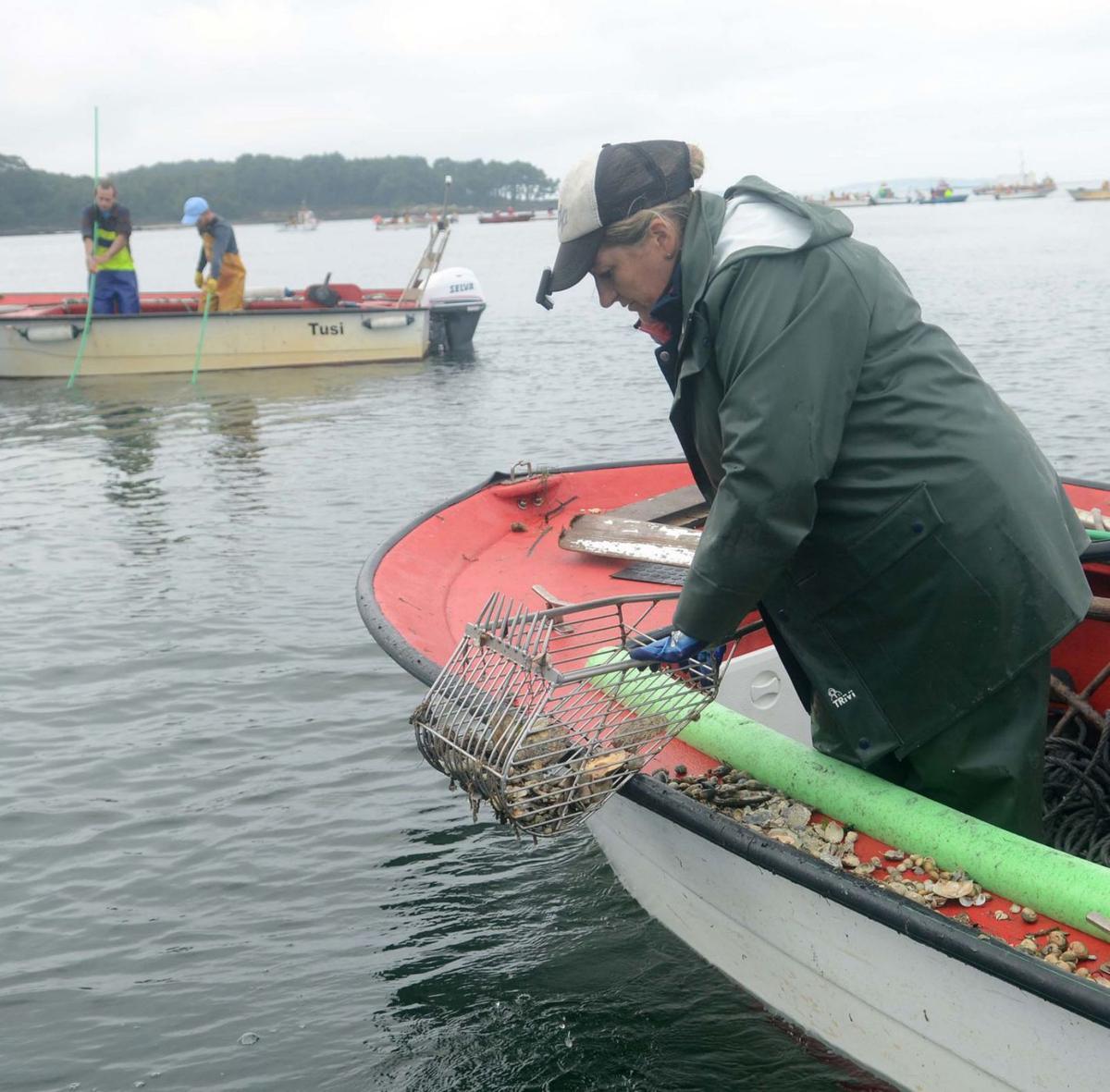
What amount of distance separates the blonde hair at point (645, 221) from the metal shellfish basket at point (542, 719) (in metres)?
0.89

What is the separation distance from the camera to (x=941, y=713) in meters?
2.90

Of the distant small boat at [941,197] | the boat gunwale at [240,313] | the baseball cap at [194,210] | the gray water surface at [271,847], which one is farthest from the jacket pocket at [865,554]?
the distant small boat at [941,197]

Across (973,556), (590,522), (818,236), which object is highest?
(818,236)

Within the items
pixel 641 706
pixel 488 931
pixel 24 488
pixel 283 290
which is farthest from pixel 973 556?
pixel 283 290

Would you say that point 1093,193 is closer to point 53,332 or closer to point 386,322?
point 386,322

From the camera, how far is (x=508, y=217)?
128500 mm

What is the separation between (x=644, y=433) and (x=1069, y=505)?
1129 cm

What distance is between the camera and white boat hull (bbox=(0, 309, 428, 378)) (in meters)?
17.7

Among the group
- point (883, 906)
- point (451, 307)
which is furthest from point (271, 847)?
point (451, 307)

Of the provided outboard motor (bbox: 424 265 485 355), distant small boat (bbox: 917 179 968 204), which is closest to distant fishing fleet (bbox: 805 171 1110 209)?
distant small boat (bbox: 917 179 968 204)

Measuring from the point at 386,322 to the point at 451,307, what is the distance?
1.46 meters

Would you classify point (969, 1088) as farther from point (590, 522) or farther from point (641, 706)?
point (590, 522)

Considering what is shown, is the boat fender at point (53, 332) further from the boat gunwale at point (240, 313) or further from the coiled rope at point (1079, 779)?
the coiled rope at point (1079, 779)

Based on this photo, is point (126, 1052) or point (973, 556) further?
point (126, 1052)
